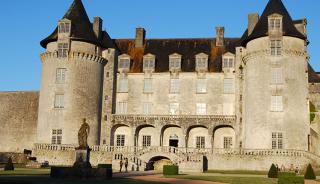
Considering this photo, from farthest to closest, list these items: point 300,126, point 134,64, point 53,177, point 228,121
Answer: point 134,64 < point 228,121 < point 300,126 < point 53,177

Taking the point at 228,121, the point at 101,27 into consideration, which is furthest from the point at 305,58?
the point at 101,27

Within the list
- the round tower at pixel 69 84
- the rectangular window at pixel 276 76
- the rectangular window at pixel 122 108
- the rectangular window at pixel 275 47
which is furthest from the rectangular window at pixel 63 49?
the rectangular window at pixel 276 76

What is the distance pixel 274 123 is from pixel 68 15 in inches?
830

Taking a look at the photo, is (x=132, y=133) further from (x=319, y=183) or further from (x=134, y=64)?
(x=319, y=183)

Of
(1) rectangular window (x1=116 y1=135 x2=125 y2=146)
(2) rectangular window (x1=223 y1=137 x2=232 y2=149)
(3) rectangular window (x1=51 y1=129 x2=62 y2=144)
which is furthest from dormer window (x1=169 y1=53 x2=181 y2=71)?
(3) rectangular window (x1=51 y1=129 x2=62 y2=144)

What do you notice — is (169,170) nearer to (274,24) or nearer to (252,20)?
(274,24)

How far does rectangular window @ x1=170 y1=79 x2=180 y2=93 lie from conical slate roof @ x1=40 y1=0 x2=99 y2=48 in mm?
7982

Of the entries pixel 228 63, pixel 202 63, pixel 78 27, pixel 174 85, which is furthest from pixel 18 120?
pixel 228 63

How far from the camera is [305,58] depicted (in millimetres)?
41500

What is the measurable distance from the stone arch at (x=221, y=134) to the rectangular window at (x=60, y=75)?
14.5m

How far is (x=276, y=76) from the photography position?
40.9 metres

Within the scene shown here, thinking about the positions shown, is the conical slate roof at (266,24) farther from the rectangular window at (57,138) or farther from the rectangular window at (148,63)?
the rectangular window at (57,138)

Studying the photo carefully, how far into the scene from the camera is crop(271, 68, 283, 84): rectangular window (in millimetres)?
40750

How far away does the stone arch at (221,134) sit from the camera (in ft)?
146
